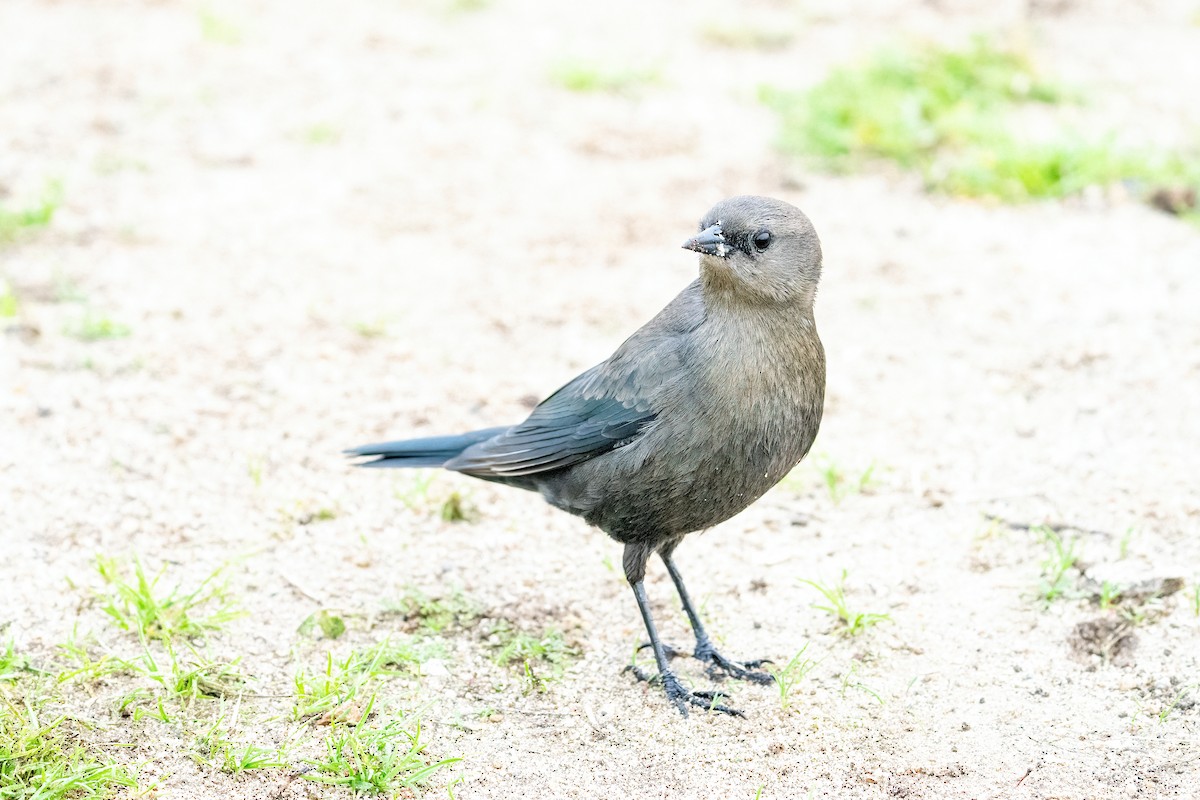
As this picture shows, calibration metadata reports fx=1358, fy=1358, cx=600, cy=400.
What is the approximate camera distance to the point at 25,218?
7094 mm

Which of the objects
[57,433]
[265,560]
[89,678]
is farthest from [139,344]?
[89,678]

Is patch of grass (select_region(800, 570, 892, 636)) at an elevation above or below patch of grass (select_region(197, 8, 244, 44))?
below

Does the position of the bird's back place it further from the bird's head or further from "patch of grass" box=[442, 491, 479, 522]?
"patch of grass" box=[442, 491, 479, 522]

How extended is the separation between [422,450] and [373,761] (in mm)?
1273

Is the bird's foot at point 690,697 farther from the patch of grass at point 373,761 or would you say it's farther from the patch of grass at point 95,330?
the patch of grass at point 95,330

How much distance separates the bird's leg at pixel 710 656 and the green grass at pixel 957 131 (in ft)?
14.0

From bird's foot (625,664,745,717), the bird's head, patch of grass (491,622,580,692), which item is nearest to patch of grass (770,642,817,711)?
bird's foot (625,664,745,717)

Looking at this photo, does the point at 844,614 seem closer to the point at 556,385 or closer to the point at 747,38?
the point at 556,385

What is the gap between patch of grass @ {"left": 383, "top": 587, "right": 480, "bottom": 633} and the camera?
14.7 ft

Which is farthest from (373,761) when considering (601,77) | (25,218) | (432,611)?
(601,77)

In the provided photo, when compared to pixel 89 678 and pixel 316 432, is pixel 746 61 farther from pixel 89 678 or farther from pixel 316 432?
pixel 89 678

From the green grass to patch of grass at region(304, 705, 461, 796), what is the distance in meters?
5.32

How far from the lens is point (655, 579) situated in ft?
16.5

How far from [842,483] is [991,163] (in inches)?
134
